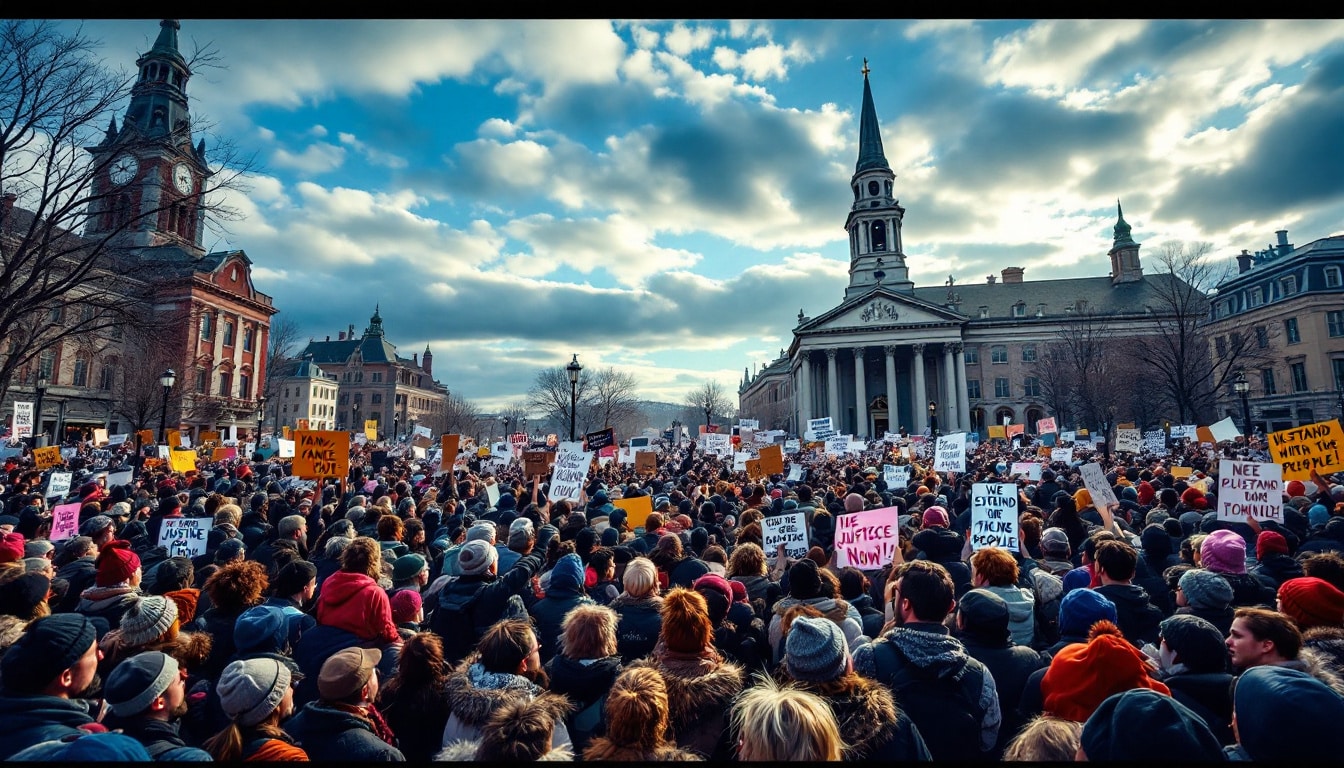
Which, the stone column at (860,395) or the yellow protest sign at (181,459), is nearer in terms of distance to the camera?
the yellow protest sign at (181,459)

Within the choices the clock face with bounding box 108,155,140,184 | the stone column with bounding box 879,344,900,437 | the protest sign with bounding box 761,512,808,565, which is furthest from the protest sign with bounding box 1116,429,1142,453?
the stone column with bounding box 879,344,900,437

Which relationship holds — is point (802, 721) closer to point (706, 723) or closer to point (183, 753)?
point (706, 723)

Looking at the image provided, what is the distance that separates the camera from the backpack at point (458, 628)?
4906 mm

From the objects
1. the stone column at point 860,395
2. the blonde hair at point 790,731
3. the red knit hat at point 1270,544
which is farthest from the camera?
the stone column at point 860,395

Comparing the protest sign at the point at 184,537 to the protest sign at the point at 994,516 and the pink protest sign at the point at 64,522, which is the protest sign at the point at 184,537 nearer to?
the pink protest sign at the point at 64,522

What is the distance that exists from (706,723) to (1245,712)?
229 cm

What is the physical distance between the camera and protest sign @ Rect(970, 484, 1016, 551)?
292 inches

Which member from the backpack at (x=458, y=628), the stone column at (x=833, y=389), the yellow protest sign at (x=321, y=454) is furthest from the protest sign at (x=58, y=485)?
the stone column at (x=833, y=389)

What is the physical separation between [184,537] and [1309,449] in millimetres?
16054

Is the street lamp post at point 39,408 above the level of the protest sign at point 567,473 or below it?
above

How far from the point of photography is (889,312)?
66.2m

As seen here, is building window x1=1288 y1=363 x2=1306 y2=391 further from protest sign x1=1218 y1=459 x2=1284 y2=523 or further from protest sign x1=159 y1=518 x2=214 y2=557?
protest sign x1=159 y1=518 x2=214 y2=557

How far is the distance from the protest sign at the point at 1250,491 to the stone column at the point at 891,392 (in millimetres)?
57995

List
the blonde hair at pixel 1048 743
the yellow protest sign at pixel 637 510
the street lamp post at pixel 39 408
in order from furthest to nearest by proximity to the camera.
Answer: the street lamp post at pixel 39 408 → the yellow protest sign at pixel 637 510 → the blonde hair at pixel 1048 743
